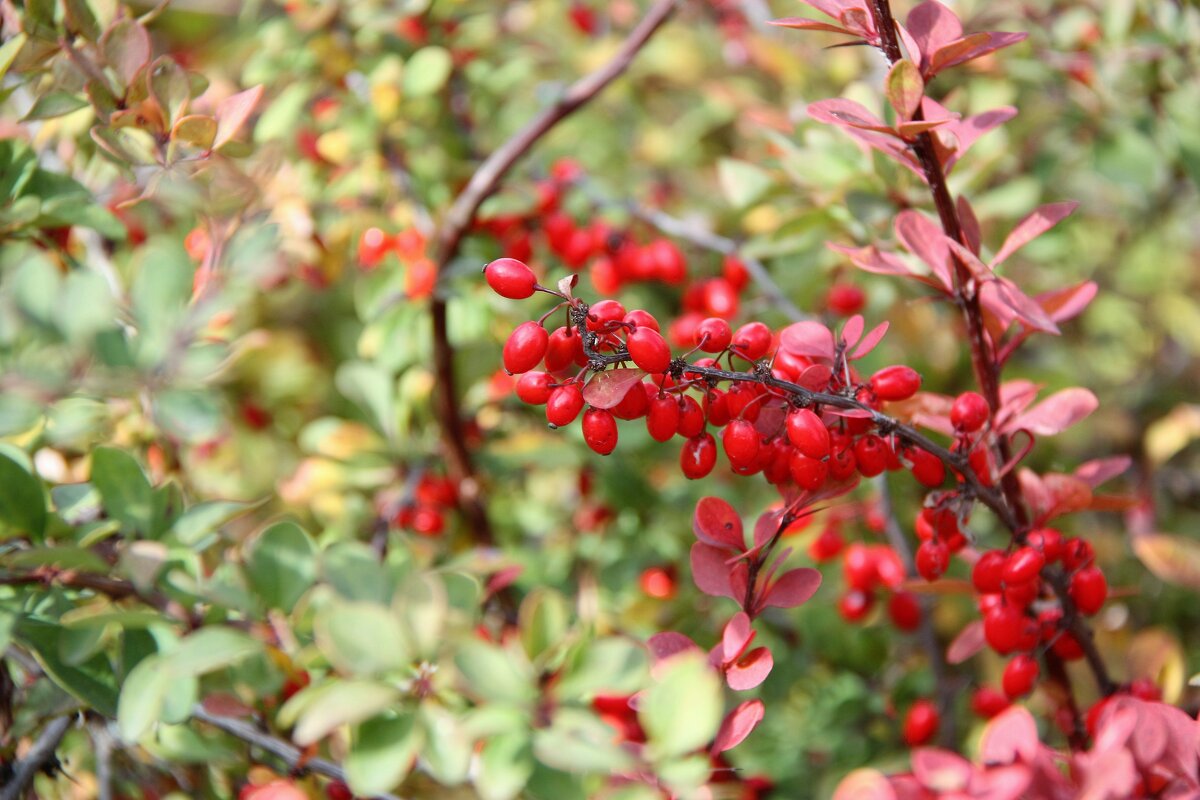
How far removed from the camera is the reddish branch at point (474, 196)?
4.27 ft

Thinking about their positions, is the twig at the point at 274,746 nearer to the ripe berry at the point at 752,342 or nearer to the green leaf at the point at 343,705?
the green leaf at the point at 343,705

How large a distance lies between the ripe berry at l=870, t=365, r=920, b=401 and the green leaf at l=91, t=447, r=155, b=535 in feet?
2.16

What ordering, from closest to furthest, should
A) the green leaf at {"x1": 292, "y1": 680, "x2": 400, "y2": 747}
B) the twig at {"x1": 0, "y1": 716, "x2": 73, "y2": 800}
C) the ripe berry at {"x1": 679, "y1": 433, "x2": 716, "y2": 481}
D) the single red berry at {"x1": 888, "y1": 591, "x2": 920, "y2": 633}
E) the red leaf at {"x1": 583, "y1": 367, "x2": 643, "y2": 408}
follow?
the green leaf at {"x1": 292, "y1": 680, "x2": 400, "y2": 747} < the red leaf at {"x1": 583, "y1": 367, "x2": 643, "y2": 408} < the ripe berry at {"x1": 679, "y1": 433, "x2": 716, "y2": 481} < the twig at {"x1": 0, "y1": 716, "x2": 73, "y2": 800} < the single red berry at {"x1": 888, "y1": 591, "x2": 920, "y2": 633}

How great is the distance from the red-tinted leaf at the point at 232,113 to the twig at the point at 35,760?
0.58m

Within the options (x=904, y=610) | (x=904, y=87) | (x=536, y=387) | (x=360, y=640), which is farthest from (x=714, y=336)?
(x=904, y=610)

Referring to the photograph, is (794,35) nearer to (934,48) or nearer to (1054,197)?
(1054,197)

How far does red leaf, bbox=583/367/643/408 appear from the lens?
691mm

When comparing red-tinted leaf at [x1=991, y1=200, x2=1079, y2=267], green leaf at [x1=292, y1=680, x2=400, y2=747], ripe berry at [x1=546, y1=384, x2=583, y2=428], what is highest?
red-tinted leaf at [x1=991, y1=200, x2=1079, y2=267]

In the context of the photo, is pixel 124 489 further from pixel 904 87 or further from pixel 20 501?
pixel 904 87

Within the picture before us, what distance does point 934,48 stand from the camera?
2.64 feet

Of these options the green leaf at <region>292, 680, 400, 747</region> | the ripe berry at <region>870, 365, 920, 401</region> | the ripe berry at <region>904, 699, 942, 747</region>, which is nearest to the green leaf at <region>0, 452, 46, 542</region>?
the green leaf at <region>292, 680, 400, 747</region>

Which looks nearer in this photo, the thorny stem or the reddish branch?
the thorny stem

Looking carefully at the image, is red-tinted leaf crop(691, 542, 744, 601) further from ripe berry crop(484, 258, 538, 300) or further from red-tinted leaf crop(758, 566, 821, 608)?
ripe berry crop(484, 258, 538, 300)

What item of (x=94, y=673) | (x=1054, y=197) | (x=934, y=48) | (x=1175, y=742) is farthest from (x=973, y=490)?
(x=1054, y=197)
